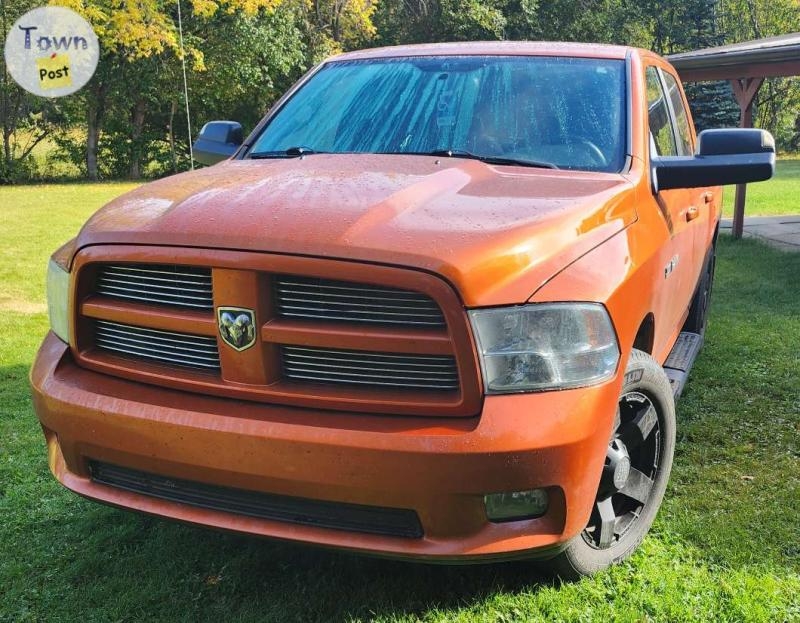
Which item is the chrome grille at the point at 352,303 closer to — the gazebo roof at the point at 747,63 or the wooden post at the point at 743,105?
the gazebo roof at the point at 747,63

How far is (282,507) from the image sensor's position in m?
2.26

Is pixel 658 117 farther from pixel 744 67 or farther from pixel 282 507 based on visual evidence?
pixel 744 67

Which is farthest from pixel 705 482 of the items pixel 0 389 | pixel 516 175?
pixel 0 389

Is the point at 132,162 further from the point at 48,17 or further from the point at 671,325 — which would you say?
the point at 671,325

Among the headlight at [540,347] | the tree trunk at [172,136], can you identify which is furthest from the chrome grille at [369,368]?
the tree trunk at [172,136]

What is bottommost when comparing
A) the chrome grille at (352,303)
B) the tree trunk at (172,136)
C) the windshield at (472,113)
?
the tree trunk at (172,136)

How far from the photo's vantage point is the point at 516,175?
2838mm

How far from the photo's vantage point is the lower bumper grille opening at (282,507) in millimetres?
2191

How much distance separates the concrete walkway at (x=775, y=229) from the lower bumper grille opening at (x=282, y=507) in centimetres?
918

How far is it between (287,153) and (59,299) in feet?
3.94

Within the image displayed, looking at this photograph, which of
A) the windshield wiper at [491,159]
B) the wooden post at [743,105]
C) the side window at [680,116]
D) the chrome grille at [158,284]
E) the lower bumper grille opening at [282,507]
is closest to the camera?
the lower bumper grille opening at [282,507]

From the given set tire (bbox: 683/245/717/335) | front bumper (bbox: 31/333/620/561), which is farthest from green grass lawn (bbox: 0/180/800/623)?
tire (bbox: 683/245/717/335)

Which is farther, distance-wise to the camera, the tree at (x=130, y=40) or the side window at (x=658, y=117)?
the tree at (x=130, y=40)

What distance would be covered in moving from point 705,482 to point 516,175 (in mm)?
1710
